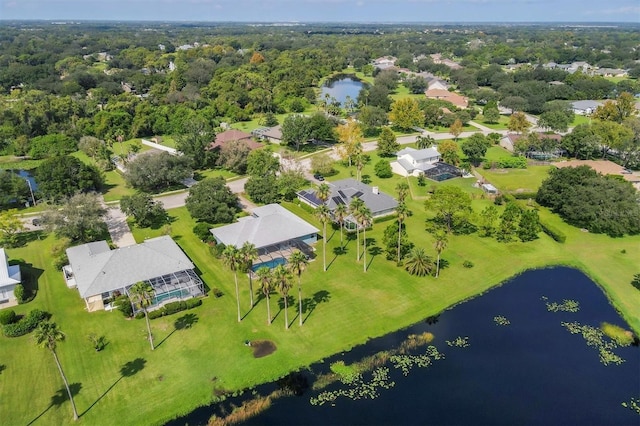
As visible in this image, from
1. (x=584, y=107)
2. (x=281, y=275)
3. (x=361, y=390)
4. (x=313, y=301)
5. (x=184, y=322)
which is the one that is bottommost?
(x=361, y=390)

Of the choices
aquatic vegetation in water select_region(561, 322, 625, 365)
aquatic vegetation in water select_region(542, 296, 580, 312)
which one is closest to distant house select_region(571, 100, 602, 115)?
aquatic vegetation in water select_region(542, 296, 580, 312)

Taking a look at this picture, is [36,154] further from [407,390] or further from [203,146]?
[407,390]

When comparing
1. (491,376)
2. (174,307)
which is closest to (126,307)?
(174,307)

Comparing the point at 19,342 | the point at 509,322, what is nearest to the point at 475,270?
the point at 509,322

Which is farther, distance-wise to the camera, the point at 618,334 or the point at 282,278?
the point at 618,334

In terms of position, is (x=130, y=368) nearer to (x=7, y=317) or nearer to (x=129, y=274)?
(x=129, y=274)

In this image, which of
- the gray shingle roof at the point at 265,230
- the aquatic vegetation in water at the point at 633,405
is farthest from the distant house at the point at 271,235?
the aquatic vegetation in water at the point at 633,405
